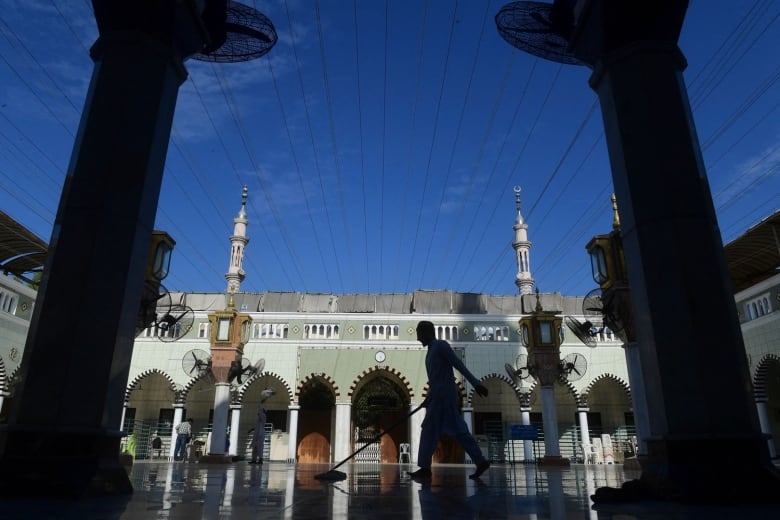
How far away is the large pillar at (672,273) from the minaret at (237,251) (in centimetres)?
2580

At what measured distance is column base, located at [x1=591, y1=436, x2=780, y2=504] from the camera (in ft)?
10.7

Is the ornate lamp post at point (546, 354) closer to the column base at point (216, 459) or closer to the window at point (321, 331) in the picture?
the column base at point (216, 459)

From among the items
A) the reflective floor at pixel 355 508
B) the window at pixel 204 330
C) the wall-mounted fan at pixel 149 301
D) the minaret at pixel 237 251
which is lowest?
the reflective floor at pixel 355 508

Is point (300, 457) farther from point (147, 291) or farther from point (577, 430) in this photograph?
point (147, 291)

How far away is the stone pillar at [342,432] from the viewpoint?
67.8 ft

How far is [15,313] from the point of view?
17.8 meters

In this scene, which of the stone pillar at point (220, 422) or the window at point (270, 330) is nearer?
the stone pillar at point (220, 422)

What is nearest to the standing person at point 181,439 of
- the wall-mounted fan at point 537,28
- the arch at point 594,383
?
the arch at point 594,383

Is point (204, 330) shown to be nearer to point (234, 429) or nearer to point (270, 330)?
point (270, 330)

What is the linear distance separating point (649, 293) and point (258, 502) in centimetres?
315

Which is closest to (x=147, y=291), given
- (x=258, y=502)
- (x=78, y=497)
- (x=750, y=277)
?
(x=78, y=497)

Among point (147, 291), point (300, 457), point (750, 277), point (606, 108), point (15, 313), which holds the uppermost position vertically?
point (750, 277)

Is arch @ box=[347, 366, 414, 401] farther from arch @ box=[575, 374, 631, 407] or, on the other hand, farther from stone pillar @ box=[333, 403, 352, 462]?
arch @ box=[575, 374, 631, 407]

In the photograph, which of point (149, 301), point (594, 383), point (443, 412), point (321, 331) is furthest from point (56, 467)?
point (594, 383)
